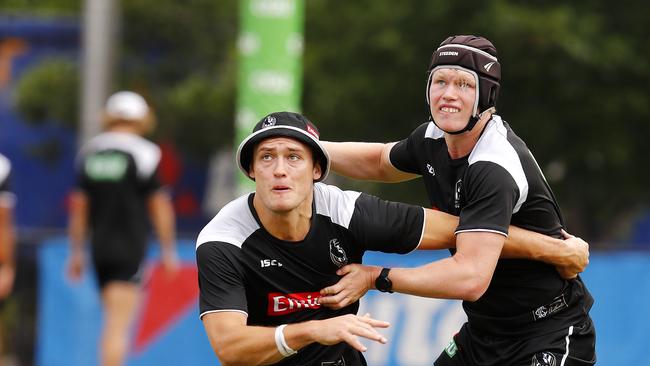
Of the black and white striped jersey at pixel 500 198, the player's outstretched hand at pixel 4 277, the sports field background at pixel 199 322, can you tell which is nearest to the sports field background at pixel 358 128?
the sports field background at pixel 199 322

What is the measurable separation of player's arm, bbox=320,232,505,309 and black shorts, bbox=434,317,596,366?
2.10 ft

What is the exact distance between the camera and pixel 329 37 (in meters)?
21.0

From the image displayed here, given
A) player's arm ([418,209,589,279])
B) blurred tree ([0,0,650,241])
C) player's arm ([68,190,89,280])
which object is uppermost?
blurred tree ([0,0,650,241])

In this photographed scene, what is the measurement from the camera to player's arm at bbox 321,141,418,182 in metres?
6.99

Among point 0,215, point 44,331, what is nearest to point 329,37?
point 44,331

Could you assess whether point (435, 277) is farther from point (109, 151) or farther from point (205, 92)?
point (205, 92)

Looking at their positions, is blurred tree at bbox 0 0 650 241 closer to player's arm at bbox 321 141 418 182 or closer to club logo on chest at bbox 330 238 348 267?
player's arm at bbox 321 141 418 182

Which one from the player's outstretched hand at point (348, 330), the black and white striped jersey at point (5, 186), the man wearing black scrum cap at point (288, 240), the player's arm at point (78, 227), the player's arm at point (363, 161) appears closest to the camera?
the player's outstretched hand at point (348, 330)

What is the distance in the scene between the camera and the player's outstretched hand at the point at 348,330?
18.0ft

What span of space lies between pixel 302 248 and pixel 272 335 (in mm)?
498

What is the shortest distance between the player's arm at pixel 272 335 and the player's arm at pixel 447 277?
33 cm

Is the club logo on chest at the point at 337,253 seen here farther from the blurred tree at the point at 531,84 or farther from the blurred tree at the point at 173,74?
the blurred tree at the point at 173,74

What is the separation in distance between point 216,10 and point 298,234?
56.4ft

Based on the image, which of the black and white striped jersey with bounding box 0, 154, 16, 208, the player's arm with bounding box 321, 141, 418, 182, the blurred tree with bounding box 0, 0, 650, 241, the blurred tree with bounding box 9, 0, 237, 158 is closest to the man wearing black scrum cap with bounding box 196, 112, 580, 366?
the player's arm with bounding box 321, 141, 418, 182
